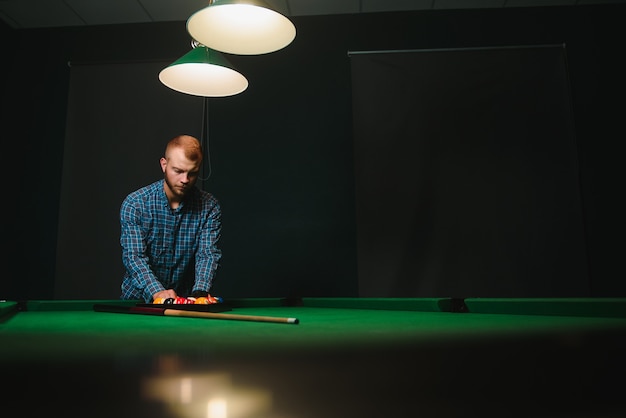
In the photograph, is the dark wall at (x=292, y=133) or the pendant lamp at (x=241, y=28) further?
the dark wall at (x=292, y=133)

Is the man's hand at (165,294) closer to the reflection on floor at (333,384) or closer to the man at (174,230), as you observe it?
the man at (174,230)

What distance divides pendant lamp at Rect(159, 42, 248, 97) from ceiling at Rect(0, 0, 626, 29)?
1.80 meters

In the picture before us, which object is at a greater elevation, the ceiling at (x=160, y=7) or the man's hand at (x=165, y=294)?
the ceiling at (x=160, y=7)

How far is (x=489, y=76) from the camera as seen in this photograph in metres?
3.97

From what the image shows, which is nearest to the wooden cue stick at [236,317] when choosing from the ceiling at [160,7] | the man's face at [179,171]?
the man's face at [179,171]

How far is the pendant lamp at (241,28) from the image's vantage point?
191 cm

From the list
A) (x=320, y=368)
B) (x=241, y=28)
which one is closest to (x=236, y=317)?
(x=320, y=368)

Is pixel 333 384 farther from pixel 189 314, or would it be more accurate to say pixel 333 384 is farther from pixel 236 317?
pixel 189 314

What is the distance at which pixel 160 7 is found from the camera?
405 centimetres

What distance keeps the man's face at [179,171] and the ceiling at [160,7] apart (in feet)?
6.52

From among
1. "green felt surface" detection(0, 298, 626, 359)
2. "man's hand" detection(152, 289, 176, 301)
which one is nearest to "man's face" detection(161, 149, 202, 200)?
"man's hand" detection(152, 289, 176, 301)

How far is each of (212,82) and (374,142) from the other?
5.99 ft

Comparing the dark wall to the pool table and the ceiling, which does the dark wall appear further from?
the pool table

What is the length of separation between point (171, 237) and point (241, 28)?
135 cm
